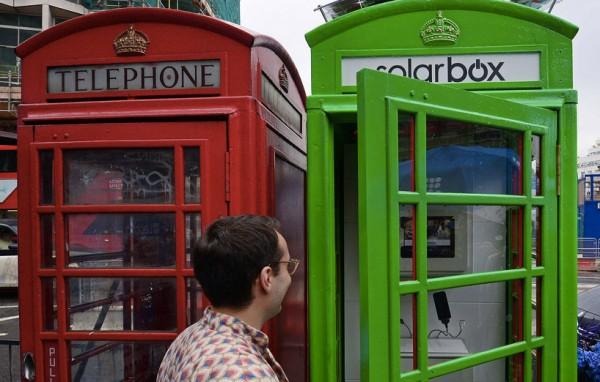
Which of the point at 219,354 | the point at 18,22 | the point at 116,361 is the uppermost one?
the point at 18,22

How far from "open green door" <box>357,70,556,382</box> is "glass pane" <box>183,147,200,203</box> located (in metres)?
0.78

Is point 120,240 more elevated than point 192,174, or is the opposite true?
point 192,174

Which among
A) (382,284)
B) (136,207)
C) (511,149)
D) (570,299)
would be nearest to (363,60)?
(511,149)

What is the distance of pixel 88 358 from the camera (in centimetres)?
238

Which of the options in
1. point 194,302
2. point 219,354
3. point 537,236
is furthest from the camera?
point 194,302

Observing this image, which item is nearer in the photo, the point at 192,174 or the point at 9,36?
the point at 192,174

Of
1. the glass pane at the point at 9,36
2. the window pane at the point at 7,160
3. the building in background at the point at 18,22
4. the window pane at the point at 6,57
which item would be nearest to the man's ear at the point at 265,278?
the window pane at the point at 7,160

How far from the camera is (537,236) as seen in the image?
212 cm

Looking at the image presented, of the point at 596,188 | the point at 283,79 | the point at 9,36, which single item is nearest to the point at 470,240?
the point at 283,79

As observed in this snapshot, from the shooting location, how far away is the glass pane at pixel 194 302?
2.21 meters

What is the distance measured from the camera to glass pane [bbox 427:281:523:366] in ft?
8.27

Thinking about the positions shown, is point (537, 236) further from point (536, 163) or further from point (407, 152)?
point (407, 152)

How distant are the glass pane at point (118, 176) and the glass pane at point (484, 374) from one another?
171 cm

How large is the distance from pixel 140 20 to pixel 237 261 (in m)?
1.48
